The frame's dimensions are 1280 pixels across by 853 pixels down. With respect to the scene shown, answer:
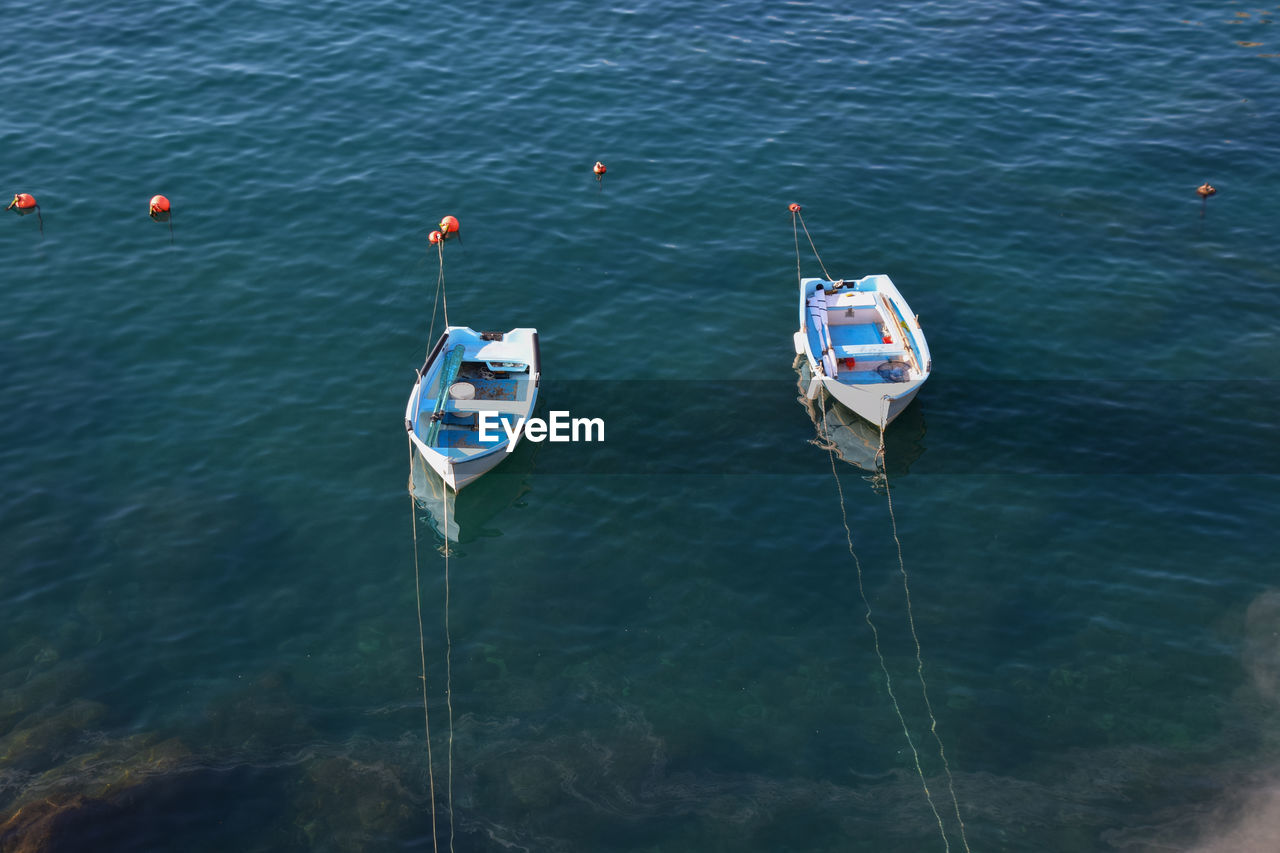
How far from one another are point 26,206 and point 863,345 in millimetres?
37464

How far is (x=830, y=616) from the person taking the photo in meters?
31.9

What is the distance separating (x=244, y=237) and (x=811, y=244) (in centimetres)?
2552

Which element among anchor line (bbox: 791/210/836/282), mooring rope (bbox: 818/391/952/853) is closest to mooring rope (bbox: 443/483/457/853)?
mooring rope (bbox: 818/391/952/853)

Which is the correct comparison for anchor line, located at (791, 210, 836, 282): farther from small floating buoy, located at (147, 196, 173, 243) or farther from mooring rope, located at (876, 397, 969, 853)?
small floating buoy, located at (147, 196, 173, 243)

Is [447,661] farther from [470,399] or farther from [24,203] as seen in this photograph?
[24,203]

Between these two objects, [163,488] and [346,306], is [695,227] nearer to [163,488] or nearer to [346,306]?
[346,306]

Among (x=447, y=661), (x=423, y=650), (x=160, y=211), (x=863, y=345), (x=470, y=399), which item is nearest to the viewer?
(x=447, y=661)

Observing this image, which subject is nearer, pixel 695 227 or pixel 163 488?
pixel 163 488

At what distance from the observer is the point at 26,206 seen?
46.7 m

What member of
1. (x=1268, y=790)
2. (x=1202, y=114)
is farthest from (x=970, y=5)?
(x=1268, y=790)

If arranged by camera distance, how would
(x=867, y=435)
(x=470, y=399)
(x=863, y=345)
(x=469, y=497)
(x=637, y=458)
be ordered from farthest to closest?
(x=863, y=345) → (x=867, y=435) → (x=470, y=399) → (x=637, y=458) → (x=469, y=497)

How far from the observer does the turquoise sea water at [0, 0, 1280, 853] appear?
27.8m

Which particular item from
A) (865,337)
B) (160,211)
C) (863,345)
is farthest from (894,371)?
(160,211)

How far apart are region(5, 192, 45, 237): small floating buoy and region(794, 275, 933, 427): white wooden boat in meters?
34.1
